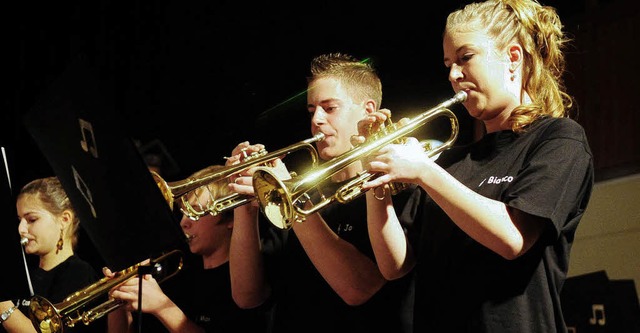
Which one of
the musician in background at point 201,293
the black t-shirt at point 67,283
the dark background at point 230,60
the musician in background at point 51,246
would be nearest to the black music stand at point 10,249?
the musician in background at point 201,293

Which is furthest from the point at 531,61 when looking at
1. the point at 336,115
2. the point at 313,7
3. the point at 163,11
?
the point at 163,11

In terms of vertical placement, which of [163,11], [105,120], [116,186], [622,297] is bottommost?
[622,297]

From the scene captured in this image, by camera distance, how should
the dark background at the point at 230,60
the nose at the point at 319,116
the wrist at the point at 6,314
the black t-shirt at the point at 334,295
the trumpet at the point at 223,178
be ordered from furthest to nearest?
1. the dark background at the point at 230,60
2. the wrist at the point at 6,314
3. the nose at the point at 319,116
4. the trumpet at the point at 223,178
5. the black t-shirt at the point at 334,295

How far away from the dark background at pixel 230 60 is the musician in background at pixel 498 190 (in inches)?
68.5

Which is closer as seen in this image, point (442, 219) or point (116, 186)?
point (116, 186)

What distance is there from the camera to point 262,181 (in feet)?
8.54

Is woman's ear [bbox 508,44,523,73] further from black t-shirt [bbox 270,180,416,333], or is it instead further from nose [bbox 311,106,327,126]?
nose [bbox 311,106,327,126]

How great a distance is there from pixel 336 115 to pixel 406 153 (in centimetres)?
91

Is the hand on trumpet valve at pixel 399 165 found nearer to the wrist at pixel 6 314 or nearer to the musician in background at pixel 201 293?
the musician in background at pixel 201 293

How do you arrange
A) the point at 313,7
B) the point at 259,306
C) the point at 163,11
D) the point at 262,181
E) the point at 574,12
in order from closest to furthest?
the point at 262,181 < the point at 259,306 < the point at 574,12 < the point at 313,7 < the point at 163,11

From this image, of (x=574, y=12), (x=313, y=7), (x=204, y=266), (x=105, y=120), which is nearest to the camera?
(x=105, y=120)

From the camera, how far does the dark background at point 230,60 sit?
13.3 ft

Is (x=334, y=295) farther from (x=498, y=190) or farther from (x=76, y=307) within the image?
(x=76, y=307)

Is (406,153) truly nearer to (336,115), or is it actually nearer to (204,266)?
(336,115)
